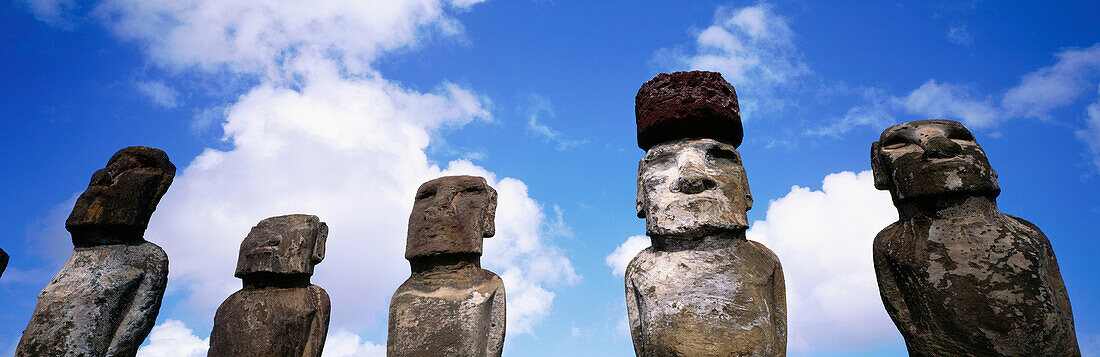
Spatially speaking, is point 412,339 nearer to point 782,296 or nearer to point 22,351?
point 782,296

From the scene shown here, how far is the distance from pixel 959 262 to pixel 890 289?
520 millimetres

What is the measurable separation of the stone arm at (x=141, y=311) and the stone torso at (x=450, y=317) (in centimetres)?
279

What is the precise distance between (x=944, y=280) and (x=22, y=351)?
26.4 feet

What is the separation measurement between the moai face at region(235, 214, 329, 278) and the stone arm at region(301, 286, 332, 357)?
26 cm

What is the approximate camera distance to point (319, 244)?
7.07 m

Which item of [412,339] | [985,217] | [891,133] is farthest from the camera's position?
[412,339]

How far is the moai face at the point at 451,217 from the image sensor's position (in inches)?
235

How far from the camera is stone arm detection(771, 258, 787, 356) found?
4.62 metres

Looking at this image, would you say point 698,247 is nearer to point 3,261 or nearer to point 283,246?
point 283,246

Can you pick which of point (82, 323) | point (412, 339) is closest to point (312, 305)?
point (412, 339)

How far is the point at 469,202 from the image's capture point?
6.25 metres

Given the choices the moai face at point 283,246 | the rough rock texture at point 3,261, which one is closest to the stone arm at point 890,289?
the moai face at point 283,246

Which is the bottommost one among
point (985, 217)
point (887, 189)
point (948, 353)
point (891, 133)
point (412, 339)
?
point (948, 353)

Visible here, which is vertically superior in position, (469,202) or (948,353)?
(469,202)
